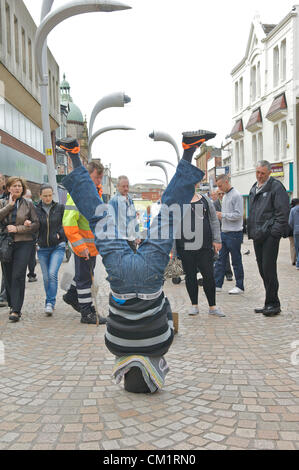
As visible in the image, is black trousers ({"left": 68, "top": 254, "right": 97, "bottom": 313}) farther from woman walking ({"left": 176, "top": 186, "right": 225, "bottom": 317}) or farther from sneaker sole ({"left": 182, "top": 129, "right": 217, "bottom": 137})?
sneaker sole ({"left": 182, "top": 129, "right": 217, "bottom": 137})

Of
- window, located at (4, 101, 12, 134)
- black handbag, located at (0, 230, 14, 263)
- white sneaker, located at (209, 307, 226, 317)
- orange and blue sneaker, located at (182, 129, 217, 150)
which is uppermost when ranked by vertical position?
window, located at (4, 101, 12, 134)

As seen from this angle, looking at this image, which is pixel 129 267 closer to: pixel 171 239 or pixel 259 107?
pixel 171 239

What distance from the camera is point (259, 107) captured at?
31.2 m

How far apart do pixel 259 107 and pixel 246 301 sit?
26886mm

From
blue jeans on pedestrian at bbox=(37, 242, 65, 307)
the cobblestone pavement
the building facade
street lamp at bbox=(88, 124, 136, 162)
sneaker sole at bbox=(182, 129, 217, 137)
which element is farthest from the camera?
street lamp at bbox=(88, 124, 136, 162)

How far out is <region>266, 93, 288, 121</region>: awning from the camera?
26203 millimetres

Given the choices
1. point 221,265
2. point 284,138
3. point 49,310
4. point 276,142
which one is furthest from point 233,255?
point 276,142

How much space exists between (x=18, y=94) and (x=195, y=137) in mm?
18104

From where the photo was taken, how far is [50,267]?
21.2ft

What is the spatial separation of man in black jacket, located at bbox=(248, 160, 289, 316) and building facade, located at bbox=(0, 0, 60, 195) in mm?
11996

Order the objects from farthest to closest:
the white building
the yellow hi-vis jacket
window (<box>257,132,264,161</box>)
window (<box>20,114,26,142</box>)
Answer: window (<box>257,132,264,161</box>), the white building, window (<box>20,114,26,142</box>), the yellow hi-vis jacket

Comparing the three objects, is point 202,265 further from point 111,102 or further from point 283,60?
point 283,60

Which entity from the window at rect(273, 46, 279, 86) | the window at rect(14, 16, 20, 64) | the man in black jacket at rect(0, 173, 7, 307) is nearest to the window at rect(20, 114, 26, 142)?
the window at rect(14, 16, 20, 64)
